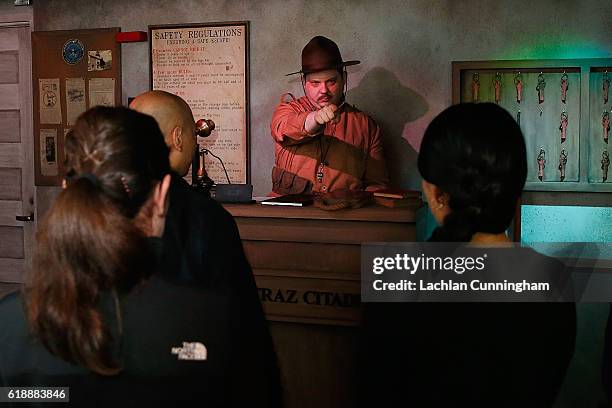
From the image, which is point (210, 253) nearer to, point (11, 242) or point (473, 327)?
point (473, 327)

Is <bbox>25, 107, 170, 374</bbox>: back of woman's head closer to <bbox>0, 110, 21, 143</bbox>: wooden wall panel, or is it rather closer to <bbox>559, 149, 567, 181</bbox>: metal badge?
<bbox>559, 149, 567, 181</bbox>: metal badge

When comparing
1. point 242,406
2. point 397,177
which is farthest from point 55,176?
point 242,406

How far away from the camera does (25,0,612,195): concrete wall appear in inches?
175

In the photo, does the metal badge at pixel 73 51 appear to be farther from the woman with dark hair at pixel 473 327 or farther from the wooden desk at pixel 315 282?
the woman with dark hair at pixel 473 327

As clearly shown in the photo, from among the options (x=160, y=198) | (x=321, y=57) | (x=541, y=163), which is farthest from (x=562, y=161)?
(x=160, y=198)

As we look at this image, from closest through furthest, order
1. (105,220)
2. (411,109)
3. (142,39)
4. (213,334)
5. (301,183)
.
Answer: (105,220), (213,334), (301,183), (411,109), (142,39)

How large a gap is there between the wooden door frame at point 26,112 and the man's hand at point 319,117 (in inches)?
115

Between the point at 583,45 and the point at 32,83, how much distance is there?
418cm

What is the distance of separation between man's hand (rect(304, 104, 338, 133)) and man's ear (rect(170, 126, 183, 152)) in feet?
3.61

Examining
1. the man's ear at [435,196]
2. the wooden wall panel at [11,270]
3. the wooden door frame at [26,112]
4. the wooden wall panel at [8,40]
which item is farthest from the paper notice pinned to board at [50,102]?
the man's ear at [435,196]

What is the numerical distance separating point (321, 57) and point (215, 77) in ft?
4.41

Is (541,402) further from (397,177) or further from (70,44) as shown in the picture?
(70,44)

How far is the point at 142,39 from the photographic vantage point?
17.4 feet

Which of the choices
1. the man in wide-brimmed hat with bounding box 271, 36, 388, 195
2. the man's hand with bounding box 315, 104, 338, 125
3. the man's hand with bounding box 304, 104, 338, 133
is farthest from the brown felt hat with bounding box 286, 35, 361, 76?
the man's hand with bounding box 315, 104, 338, 125
